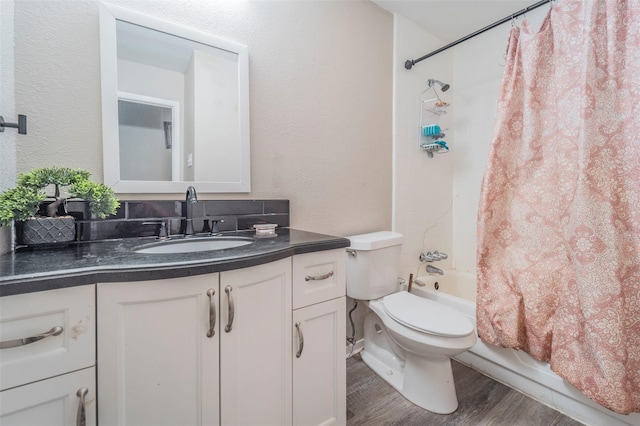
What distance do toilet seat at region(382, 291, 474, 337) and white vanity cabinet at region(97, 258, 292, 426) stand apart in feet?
2.34

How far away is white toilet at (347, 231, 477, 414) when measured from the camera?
136cm

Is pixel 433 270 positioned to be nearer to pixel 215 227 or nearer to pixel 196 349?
pixel 215 227

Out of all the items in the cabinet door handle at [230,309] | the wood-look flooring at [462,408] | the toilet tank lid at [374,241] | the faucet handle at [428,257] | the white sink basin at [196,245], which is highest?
the white sink basin at [196,245]

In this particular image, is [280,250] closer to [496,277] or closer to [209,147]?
[209,147]

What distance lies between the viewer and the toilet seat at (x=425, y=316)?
134 cm

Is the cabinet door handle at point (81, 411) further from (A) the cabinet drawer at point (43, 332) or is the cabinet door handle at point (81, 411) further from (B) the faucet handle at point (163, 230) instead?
(B) the faucet handle at point (163, 230)

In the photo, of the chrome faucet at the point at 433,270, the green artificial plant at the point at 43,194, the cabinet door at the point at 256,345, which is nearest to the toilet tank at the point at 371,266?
the chrome faucet at the point at 433,270

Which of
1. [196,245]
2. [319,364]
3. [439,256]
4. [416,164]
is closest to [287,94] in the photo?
[196,245]

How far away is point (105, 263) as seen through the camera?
2.44ft

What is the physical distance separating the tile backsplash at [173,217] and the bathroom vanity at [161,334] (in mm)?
118

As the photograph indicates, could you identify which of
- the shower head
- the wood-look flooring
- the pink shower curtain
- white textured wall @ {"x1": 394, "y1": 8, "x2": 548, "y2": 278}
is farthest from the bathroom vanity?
the shower head

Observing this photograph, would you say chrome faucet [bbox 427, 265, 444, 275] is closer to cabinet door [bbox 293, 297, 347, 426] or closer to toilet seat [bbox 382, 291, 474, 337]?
toilet seat [bbox 382, 291, 474, 337]

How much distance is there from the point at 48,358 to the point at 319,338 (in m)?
0.81

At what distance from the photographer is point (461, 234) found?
8.14ft
